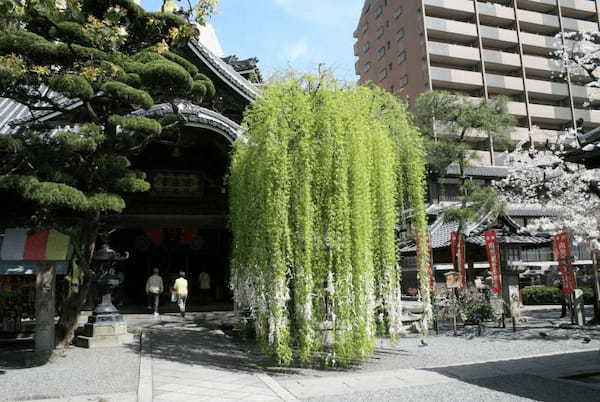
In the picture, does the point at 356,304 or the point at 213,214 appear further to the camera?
the point at 213,214

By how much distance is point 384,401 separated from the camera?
6414 mm

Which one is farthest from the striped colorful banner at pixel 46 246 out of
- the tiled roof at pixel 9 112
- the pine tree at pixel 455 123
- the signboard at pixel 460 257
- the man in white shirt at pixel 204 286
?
the pine tree at pixel 455 123

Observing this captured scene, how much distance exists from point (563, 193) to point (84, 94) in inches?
738

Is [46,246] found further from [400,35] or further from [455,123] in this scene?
[400,35]

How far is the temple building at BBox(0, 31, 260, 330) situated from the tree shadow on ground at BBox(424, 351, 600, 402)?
8.15 meters

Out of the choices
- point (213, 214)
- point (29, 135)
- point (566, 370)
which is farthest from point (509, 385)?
point (213, 214)

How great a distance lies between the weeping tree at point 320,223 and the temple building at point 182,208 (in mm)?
4294

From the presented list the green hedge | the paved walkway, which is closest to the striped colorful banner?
the paved walkway

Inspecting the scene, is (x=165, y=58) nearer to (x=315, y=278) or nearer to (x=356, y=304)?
(x=315, y=278)

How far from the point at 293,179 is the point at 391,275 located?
108 inches

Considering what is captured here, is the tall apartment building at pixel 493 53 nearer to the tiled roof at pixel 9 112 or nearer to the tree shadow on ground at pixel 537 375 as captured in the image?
the tiled roof at pixel 9 112

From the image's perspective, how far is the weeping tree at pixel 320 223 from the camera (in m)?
7.96

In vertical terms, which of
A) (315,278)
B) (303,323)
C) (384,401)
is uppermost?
(315,278)

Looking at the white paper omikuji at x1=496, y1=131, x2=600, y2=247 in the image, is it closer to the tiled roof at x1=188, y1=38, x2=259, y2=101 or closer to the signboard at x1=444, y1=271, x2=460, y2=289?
the signboard at x1=444, y1=271, x2=460, y2=289
